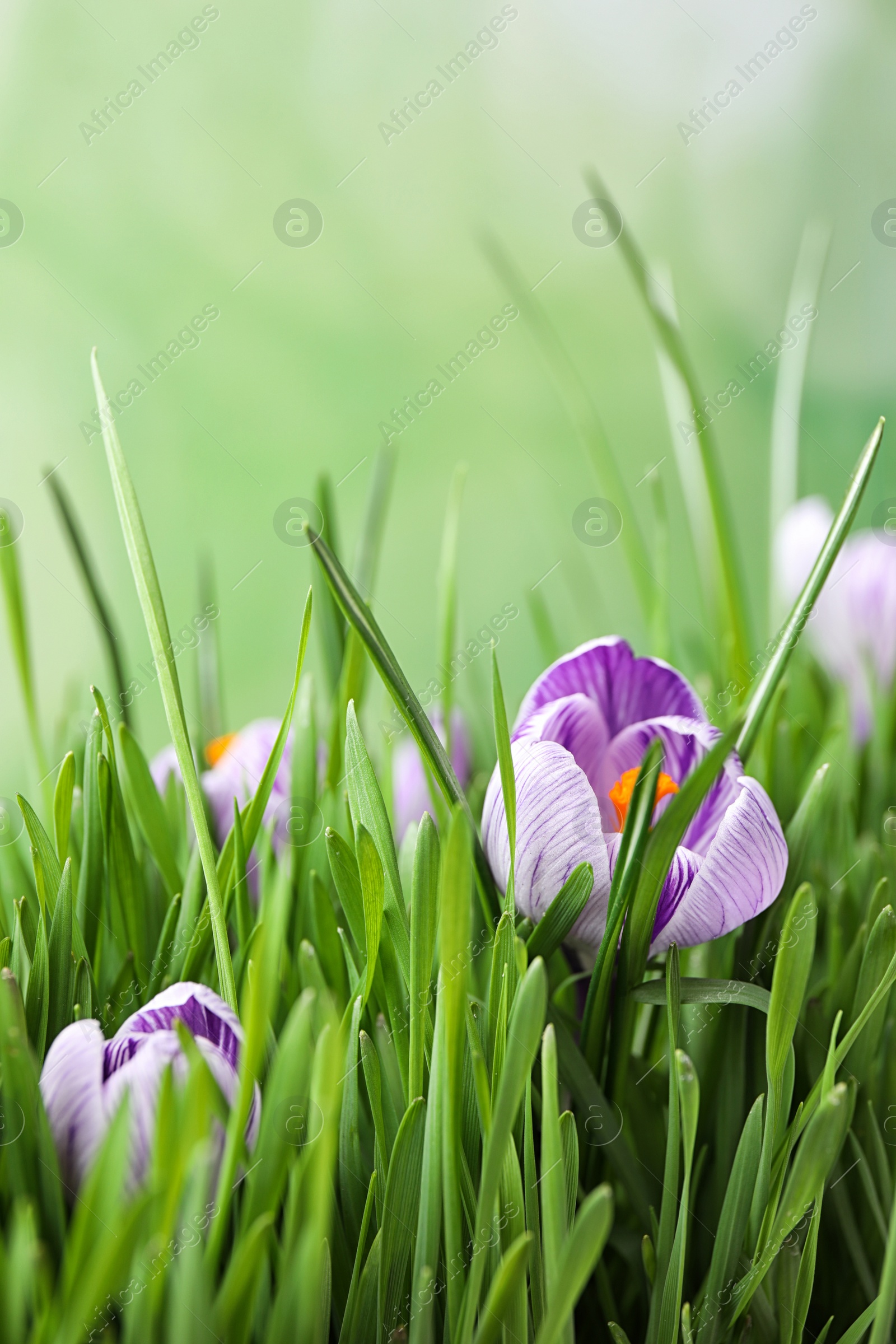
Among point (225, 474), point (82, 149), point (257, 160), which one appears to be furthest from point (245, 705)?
point (257, 160)

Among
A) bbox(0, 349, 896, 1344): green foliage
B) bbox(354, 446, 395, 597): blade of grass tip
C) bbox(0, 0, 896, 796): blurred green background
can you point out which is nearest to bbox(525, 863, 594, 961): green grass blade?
bbox(0, 349, 896, 1344): green foliage

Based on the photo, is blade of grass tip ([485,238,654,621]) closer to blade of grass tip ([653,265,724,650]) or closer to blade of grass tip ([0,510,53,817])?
blade of grass tip ([653,265,724,650])

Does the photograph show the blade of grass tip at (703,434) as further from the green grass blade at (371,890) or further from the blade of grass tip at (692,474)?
the green grass blade at (371,890)

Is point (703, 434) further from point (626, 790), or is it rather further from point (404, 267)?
point (404, 267)

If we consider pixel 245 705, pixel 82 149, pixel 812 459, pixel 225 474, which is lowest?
pixel 245 705

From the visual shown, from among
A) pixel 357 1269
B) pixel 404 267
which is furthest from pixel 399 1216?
pixel 404 267

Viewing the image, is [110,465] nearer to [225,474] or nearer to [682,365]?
[682,365]

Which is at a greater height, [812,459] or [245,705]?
[812,459]
